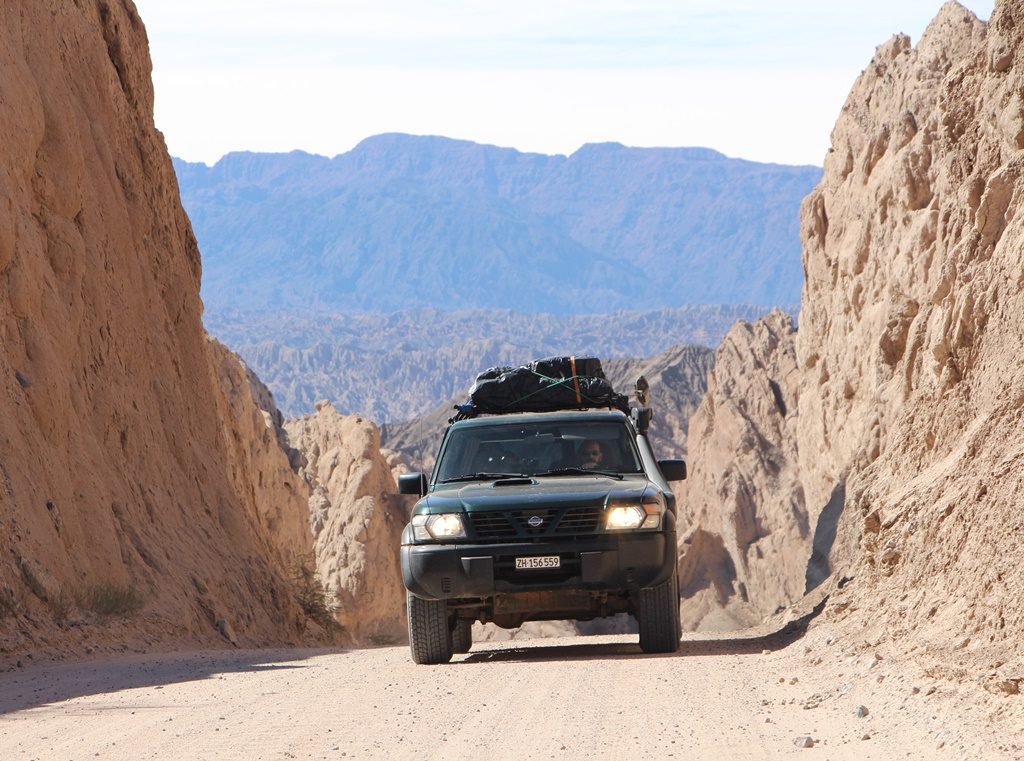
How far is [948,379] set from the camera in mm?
14195

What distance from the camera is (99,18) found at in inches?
853

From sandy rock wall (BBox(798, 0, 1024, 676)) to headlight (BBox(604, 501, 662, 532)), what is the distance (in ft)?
5.84

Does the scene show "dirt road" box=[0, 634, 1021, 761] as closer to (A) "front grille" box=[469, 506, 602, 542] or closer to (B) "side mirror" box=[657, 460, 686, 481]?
(A) "front grille" box=[469, 506, 602, 542]

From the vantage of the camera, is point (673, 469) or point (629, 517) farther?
point (673, 469)

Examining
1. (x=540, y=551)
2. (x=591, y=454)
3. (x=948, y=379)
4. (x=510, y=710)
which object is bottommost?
(x=510, y=710)

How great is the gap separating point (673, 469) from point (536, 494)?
4.85ft

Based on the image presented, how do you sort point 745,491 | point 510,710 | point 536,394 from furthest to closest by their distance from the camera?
point 745,491 < point 536,394 < point 510,710

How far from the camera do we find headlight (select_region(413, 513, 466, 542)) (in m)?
12.1

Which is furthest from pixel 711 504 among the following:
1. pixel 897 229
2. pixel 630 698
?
pixel 630 698

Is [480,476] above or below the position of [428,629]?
above


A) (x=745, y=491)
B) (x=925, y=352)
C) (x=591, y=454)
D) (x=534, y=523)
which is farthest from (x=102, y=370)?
(x=745, y=491)

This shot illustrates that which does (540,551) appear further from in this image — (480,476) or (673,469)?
(673,469)

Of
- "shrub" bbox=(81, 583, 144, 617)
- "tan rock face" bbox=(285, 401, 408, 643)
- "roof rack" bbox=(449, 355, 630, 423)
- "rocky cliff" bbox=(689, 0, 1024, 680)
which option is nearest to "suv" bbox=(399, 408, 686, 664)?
"rocky cliff" bbox=(689, 0, 1024, 680)

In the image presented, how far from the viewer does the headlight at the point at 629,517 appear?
39.5 ft
